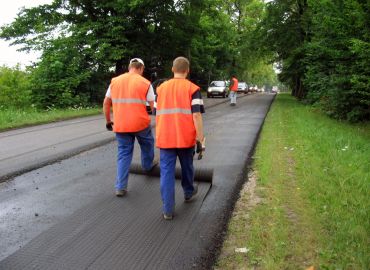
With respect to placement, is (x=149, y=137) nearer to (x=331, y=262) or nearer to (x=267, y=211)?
(x=267, y=211)

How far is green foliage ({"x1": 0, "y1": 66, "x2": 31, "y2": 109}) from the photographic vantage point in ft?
69.6

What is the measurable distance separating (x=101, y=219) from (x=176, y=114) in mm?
1568

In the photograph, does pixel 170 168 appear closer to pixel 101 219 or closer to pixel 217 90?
pixel 101 219

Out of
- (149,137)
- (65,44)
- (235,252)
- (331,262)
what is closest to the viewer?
(331,262)

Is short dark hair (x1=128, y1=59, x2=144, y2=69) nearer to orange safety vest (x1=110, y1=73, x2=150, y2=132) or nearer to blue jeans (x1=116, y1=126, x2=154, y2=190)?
orange safety vest (x1=110, y1=73, x2=150, y2=132)

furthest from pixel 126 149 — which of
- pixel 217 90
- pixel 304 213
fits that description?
pixel 217 90

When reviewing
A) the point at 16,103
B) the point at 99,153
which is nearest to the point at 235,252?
the point at 99,153

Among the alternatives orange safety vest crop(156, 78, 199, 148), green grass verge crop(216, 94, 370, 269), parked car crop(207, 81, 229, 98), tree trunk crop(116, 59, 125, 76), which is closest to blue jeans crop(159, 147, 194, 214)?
orange safety vest crop(156, 78, 199, 148)

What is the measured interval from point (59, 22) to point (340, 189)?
2333 centimetres

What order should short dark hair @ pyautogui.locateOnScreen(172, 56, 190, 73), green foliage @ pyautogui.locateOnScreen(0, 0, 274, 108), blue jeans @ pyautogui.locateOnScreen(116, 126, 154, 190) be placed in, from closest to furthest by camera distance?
1. short dark hair @ pyautogui.locateOnScreen(172, 56, 190, 73)
2. blue jeans @ pyautogui.locateOnScreen(116, 126, 154, 190)
3. green foliage @ pyautogui.locateOnScreen(0, 0, 274, 108)

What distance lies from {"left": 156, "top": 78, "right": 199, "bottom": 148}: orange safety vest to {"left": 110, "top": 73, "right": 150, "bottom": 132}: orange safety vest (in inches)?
38.0

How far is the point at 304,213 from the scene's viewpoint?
17.1ft

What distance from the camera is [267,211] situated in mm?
5309

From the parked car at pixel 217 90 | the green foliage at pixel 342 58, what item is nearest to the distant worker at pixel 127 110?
the green foliage at pixel 342 58
